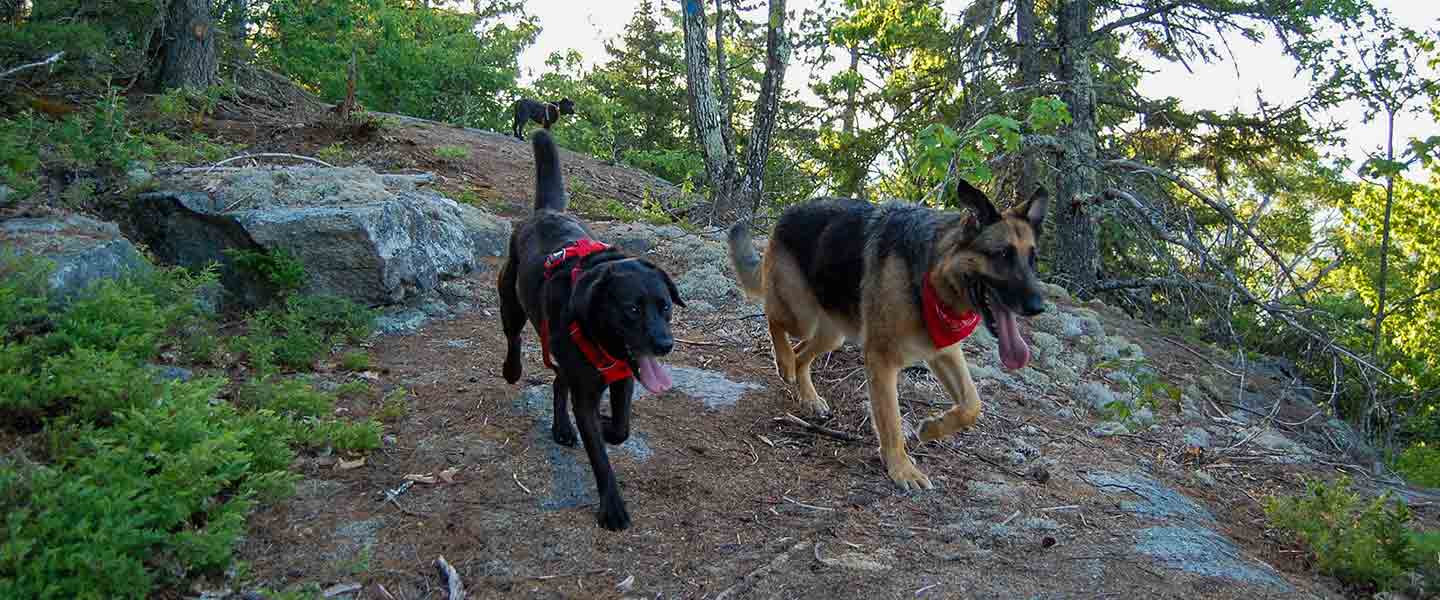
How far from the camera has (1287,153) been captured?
1023cm

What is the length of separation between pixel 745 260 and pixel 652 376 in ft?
7.60

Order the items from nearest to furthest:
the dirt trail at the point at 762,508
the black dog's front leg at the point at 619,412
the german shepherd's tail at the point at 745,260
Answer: the dirt trail at the point at 762,508
the black dog's front leg at the point at 619,412
the german shepherd's tail at the point at 745,260

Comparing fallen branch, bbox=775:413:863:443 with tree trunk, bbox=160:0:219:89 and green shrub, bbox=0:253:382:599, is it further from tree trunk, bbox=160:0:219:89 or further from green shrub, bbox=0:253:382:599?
tree trunk, bbox=160:0:219:89

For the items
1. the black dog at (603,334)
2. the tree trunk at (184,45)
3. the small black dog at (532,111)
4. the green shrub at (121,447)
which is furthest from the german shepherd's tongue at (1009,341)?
the small black dog at (532,111)

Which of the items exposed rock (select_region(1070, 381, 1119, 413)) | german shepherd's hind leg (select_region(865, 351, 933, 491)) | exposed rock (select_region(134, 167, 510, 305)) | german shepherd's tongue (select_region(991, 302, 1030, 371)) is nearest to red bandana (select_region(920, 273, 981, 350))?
german shepherd's tongue (select_region(991, 302, 1030, 371))

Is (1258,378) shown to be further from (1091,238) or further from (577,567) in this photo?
(577,567)

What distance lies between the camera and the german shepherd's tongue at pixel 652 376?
372 cm

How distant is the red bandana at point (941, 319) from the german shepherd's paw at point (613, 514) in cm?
180

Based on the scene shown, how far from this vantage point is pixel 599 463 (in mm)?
3869

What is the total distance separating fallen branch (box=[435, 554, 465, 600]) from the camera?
3.18m

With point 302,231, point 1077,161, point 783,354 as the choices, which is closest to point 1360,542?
point 783,354

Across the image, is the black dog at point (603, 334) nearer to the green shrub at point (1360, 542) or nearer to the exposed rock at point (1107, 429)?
the green shrub at point (1360, 542)

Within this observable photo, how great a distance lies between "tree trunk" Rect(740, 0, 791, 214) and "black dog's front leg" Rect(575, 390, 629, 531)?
6.35 m

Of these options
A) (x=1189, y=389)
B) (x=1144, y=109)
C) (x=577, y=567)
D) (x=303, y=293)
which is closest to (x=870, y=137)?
(x=1144, y=109)
